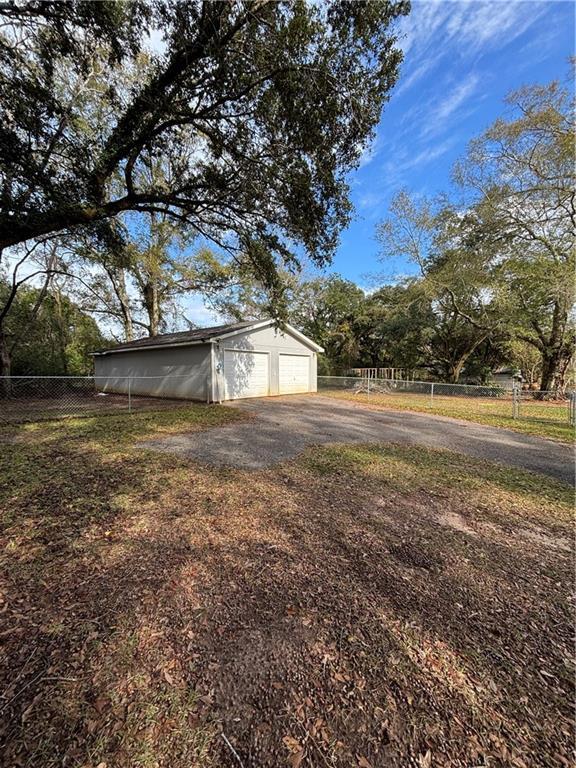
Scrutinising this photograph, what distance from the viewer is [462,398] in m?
15.8

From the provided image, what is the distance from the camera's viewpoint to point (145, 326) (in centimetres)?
2084

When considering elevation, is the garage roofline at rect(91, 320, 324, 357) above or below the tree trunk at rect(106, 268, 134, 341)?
below

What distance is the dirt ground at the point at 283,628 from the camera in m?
1.32

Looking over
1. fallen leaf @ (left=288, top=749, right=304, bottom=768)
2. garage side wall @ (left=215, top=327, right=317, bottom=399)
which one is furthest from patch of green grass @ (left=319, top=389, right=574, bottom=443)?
fallen leaf @ (left=288, top=749, right=304, bottom=768)

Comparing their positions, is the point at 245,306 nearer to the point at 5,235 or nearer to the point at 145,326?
the point at 145,326

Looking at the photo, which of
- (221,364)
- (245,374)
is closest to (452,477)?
(221,364)

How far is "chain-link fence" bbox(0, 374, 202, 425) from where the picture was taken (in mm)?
9502

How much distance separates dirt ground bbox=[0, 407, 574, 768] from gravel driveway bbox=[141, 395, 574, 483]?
1570mm

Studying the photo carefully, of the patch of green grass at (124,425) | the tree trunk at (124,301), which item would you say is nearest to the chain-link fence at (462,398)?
the patch of green grass at (124,425)

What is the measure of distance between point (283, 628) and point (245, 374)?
1141 cm

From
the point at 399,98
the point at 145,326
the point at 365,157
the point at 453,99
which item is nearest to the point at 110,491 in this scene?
the point at 365,157

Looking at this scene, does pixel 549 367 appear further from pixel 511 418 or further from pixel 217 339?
pixel 217 339

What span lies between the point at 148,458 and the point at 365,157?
6.85 metres

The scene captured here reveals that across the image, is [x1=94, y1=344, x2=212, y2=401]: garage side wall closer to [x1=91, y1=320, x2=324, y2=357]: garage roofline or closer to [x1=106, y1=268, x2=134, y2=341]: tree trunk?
[x1=91, y1=320, x2=324, y2=357]: garage roofline
